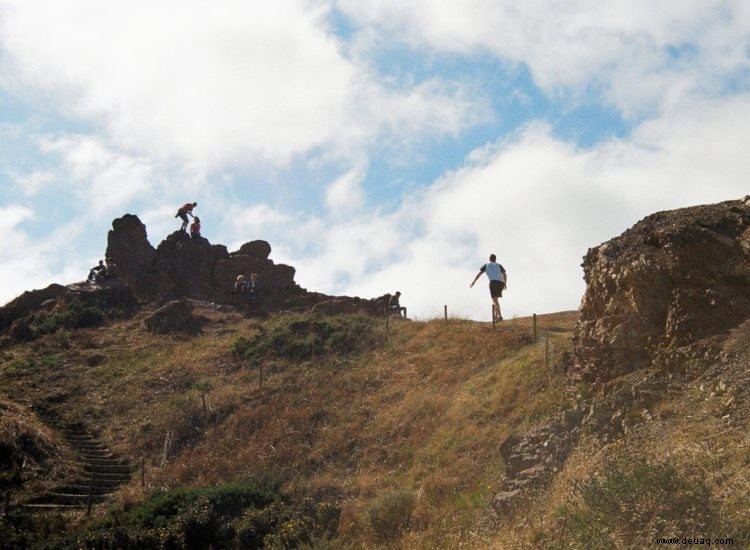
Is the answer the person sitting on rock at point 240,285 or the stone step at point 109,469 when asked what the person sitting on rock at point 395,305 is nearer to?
the person sitting on rock at point 240,285

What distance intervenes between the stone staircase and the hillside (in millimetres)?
199

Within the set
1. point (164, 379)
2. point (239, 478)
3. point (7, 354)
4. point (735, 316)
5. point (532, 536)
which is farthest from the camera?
point (7, 354)

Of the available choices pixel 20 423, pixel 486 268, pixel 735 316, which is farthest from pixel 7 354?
pixel 735 316

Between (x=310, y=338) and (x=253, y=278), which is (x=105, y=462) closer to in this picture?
(x=310, y=338)

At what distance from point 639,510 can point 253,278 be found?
28.8 meters

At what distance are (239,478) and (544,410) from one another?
8158 mm

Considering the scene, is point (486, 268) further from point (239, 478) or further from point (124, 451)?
point (124, 451)

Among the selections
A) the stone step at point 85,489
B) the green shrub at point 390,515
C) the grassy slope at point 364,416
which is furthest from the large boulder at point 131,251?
the green shrub at point 390,515

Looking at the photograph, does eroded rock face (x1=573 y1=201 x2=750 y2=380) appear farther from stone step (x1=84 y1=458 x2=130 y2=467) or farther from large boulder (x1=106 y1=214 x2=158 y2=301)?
large boulder (x1=106 y1=214 x2=158 y2=301)

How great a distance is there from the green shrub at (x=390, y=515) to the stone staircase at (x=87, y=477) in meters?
8.26

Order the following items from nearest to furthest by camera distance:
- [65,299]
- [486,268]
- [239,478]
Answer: [239,478]
[486,268]
[65,299]

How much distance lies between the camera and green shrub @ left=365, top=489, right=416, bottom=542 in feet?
45.5

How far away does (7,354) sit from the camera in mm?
31328

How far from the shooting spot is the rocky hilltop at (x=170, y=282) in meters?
36.4
